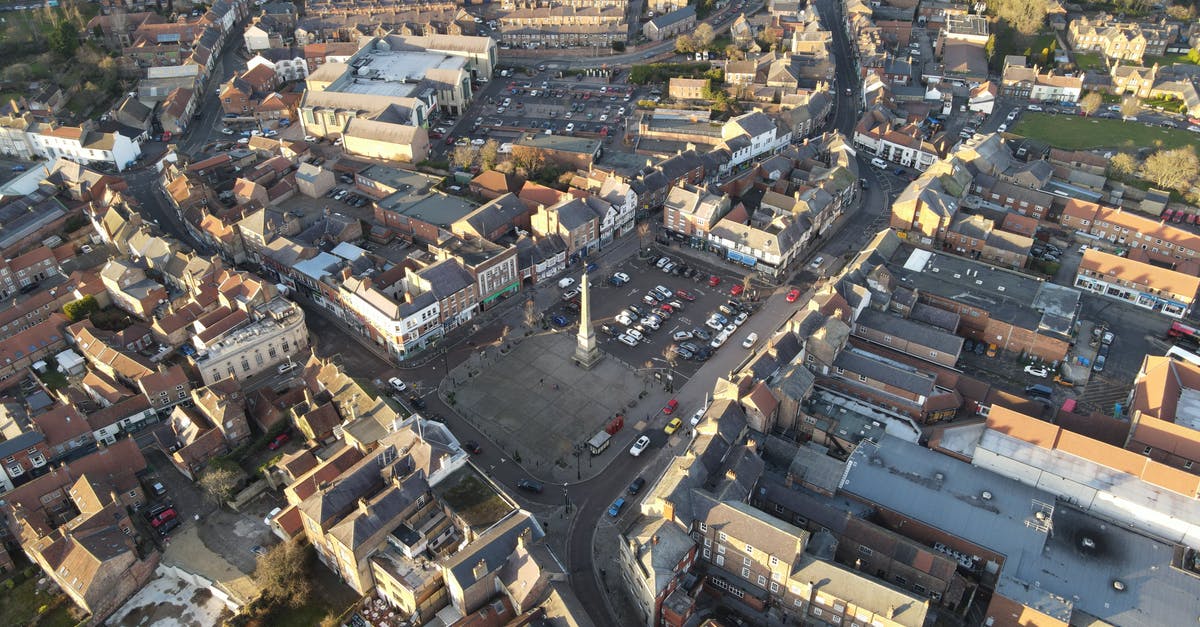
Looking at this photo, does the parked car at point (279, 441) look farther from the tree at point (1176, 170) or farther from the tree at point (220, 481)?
the tree at point (1176, 170)

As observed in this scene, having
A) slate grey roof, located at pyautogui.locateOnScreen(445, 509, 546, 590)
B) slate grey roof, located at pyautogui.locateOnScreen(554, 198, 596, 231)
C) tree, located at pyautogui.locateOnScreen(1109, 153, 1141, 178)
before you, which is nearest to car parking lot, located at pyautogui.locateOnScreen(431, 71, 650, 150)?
slate grey roof, located at pyautogui.locateOnScreen(554, 198, 596, 231)

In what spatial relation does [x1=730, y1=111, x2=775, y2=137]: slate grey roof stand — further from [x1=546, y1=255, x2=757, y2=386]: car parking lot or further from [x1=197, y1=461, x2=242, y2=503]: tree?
[x1=197, y1=461, x2=242, y2=503]: tree

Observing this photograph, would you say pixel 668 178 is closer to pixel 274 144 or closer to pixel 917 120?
pixel 917 120

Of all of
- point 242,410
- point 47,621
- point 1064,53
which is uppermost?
point 1064,53

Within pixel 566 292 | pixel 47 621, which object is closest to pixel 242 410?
pixel 47 621

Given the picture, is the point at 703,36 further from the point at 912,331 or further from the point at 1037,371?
the point at 1037,371

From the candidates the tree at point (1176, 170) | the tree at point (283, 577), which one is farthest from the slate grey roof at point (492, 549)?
the tree at point (1176, 170)
